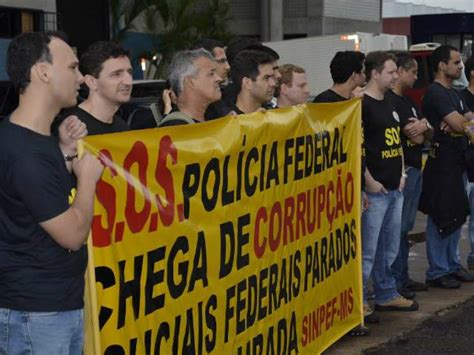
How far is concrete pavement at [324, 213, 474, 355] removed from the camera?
22.8 ft

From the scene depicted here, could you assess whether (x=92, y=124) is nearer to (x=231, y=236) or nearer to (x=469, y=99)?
(x=231, y=236)

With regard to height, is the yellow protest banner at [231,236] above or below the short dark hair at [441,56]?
below

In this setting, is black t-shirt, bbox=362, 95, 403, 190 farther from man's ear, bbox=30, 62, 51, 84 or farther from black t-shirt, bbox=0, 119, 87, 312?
man's ear, bbox=30, 62, 51, 84

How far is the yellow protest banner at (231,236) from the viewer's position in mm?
4180

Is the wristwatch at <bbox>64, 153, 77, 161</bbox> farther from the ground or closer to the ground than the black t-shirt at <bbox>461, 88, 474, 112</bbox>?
farther from the ground

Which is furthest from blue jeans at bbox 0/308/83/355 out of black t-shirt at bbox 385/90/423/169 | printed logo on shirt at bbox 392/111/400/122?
black t-shirt at bbox 385/90/423/169

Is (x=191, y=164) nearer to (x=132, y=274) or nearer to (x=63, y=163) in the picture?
(x=132, y=274)

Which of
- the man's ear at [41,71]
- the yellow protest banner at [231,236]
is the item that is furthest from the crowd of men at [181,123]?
the yellow protest banner at [231,236]

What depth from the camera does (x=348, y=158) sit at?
6922 millimetres

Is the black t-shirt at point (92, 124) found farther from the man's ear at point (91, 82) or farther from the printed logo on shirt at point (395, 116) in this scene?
the printed logo on shirt at point (395, 116)

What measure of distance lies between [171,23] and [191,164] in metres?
22.2

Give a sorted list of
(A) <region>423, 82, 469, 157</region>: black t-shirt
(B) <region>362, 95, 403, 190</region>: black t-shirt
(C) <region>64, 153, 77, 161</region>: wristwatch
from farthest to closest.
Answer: (A) <region>423, 82, 469, 157</region>: black t-shirt < (B) <region>362, 95, 403, 190</region>: black t-shirt < (C) <region>64, 153, 77, 161</region>: wristwatch

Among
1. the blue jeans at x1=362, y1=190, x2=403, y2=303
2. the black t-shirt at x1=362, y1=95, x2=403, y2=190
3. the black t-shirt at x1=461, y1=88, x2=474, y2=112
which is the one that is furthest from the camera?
the black t-shirt at x1=461, y1=88, x2=474, y2=112

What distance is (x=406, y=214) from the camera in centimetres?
832
